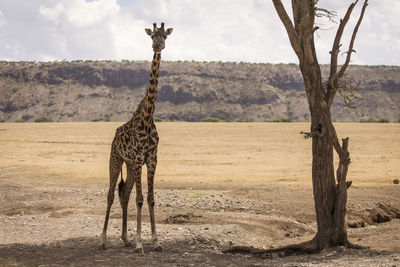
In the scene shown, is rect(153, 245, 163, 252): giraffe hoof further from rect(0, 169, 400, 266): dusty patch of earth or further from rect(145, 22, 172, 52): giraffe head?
rect(145, 22, 172, 52): giraffe head

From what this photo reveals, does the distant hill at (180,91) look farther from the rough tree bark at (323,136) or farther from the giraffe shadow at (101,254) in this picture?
the giraffe shadow at (101,254)

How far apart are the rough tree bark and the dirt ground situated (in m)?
0.40

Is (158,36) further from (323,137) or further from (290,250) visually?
(290,250)

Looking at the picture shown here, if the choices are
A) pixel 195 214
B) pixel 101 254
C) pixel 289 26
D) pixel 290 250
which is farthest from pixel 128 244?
pixel 289 26

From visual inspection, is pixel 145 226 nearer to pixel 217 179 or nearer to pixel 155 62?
pixel 155 62

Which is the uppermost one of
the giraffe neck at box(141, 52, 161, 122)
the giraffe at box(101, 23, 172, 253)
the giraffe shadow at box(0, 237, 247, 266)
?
the giraffe neck at box(141, 52, 161, 122)

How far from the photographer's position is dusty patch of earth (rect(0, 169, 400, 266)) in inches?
335

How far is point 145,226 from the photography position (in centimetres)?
1098

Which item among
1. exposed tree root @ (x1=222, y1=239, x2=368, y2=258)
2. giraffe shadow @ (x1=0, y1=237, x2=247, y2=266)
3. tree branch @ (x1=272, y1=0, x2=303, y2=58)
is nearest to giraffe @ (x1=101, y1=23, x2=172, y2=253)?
giraffe shadow @ (x1=0, y1=237, x2=247, y2=266)

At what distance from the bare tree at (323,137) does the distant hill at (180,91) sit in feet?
172

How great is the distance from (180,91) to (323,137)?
61.1m

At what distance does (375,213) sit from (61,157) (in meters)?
16.8

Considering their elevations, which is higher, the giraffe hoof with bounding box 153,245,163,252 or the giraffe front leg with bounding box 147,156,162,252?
the giraffe front leg with bounding box 147,156,162,252

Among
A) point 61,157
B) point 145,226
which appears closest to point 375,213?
point 145,226
